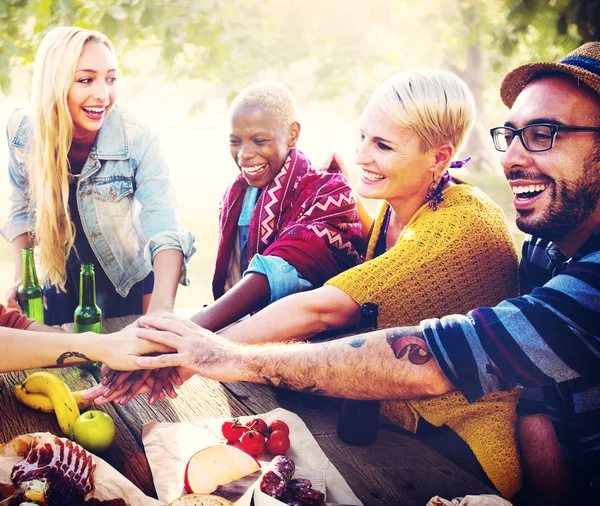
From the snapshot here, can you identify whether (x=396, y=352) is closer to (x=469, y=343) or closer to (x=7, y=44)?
(x=469, y=343)

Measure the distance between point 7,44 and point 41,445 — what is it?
3.73m

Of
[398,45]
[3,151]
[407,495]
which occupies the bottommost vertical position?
[407,495]

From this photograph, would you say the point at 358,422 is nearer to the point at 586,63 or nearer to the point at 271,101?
the point at 586,63

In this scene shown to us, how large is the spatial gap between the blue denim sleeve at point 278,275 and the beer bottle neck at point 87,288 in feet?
2.11

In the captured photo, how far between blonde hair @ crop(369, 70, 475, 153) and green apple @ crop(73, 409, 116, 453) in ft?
4.63

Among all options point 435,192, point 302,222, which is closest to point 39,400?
point 302,222

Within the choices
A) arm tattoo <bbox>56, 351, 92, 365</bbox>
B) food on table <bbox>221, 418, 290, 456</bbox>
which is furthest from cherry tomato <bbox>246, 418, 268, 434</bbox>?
arm tattoo <bbox>56, 351, 92, 365</bbox>

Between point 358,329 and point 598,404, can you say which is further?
point 358,329

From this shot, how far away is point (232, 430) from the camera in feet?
5.33

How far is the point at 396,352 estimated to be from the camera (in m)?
1.61

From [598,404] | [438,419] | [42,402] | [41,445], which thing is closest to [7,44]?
[42,402]

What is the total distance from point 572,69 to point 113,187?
6.86 feet

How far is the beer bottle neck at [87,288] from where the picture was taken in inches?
82.5

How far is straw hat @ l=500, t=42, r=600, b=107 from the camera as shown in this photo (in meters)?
1.61
